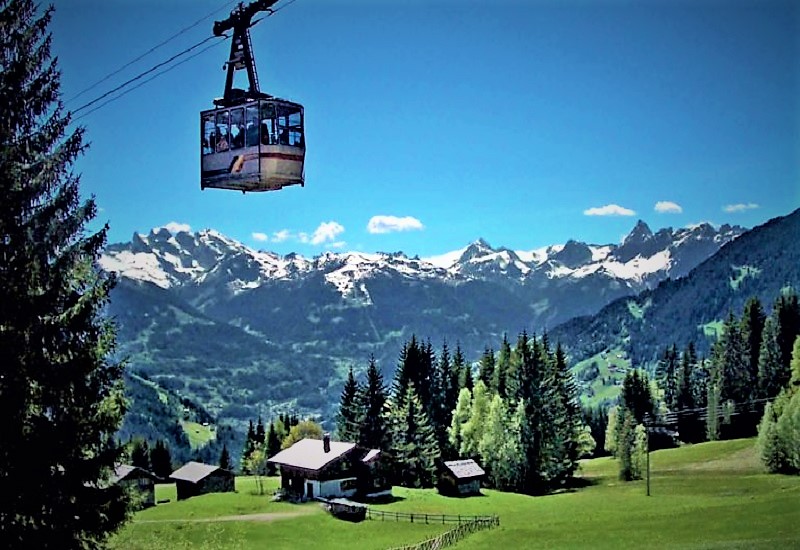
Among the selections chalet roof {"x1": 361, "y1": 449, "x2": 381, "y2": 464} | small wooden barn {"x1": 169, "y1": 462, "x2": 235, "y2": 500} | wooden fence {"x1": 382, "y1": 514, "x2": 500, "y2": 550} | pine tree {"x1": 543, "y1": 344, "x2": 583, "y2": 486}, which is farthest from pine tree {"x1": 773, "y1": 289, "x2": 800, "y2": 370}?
small wooden barn {"x1": 169, "y1": 462, "x2": 235, "y2": 500}

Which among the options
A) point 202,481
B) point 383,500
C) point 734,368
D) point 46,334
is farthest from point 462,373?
point 46,334

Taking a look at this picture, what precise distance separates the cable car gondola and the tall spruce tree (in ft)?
15.3

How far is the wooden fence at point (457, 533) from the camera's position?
139 ft

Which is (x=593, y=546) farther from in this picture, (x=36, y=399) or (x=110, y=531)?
(x=36, y=399)

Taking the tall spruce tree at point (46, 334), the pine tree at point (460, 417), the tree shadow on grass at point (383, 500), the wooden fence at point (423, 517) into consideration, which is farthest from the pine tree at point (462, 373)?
the tall spruce tree at point (46, 334)

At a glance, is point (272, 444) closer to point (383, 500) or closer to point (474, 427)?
point (474, 427)

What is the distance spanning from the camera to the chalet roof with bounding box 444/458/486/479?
68.4 m

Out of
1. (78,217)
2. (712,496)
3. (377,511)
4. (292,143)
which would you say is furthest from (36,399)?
(712,496)

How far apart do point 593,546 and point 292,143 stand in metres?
25.2

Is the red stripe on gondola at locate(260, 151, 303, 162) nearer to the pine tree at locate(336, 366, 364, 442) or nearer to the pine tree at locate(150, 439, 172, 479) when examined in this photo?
the pine tree at locate(336, 366, 364, 442)

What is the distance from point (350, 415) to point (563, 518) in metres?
33.9

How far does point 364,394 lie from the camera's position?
7681 centimetres

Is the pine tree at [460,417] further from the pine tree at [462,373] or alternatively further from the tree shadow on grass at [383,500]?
the tree shadow on grass at [383,500]

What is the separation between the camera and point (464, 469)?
69.5 meters
